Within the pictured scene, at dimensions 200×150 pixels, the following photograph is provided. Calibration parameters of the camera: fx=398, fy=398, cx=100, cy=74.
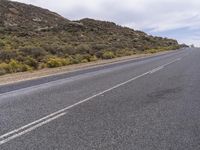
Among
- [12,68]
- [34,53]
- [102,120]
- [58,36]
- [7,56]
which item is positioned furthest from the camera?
[58,36]

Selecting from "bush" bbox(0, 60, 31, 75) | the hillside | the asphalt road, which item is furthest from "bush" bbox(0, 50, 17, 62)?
the asphalt road

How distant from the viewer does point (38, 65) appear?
1160 inches

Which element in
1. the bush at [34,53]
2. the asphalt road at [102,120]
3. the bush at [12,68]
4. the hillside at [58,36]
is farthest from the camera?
the hillside at [58,36]

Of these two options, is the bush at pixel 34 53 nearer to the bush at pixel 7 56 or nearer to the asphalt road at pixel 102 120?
the bush at pixel 7 56

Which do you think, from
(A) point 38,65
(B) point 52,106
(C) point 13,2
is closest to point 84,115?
(B) point 52,106

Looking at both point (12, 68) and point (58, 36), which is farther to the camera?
point (58, 36)

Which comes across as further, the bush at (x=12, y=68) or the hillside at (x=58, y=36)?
the hillside at (x=58, y=36)

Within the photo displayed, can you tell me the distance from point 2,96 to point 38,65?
17.2m

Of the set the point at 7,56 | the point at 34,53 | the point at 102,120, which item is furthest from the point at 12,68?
the point at 102,120

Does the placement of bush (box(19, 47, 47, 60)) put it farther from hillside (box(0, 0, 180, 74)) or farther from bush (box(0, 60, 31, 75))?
bush (box(0, 60, 31, 75))

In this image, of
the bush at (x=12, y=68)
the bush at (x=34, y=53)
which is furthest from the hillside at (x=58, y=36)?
the bush at (x=12, y=68)

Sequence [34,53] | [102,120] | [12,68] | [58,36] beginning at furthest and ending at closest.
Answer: [58,36] < [34,53] < [12,68] < [102,120]

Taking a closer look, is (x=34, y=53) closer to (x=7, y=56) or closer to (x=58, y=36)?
(x=7, y=56)

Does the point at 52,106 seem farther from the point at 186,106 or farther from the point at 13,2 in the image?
the point at 13,2
